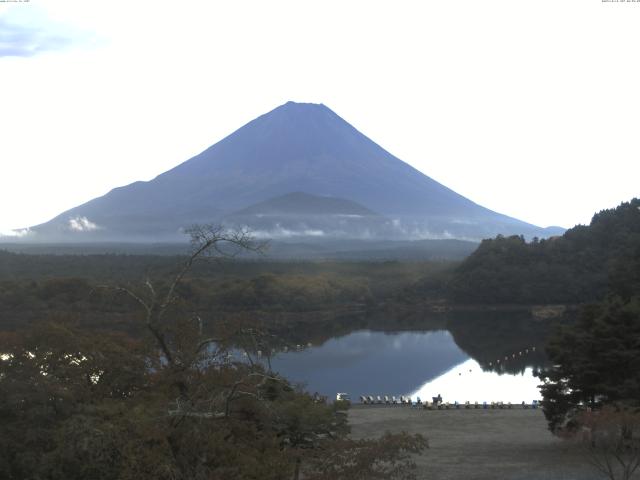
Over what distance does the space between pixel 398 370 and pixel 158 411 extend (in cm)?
3451

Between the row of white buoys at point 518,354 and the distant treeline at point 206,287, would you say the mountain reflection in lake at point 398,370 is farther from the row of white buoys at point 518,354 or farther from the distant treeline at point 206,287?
the distant treeline at point 206,287

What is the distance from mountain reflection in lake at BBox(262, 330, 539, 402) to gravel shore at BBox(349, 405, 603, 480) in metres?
6.29

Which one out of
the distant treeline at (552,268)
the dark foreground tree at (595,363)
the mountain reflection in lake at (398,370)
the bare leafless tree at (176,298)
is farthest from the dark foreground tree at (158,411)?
the distant treeline at (552,268)

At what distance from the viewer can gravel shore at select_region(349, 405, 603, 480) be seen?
53.7ft

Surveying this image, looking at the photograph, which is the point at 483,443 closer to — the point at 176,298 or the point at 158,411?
the point at 176,298

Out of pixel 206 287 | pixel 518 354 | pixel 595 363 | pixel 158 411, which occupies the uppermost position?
pixel 158 411

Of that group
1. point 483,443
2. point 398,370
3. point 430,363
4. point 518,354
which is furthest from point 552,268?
point 483,443

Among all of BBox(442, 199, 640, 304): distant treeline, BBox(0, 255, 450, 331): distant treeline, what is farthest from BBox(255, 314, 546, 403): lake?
BBox(442, 199, 640, 304): distant treeline

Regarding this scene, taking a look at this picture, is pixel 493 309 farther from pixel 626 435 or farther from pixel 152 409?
pixel 152 409

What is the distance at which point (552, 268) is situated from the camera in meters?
77.2

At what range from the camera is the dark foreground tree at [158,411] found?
8883 mm

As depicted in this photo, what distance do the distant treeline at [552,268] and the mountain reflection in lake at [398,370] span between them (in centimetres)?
2059

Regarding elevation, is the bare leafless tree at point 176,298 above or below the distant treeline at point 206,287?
above

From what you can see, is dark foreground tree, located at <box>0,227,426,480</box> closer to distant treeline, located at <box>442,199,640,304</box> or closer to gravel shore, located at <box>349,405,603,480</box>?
gravel shore, located at <box>349,405,603,480</box>
